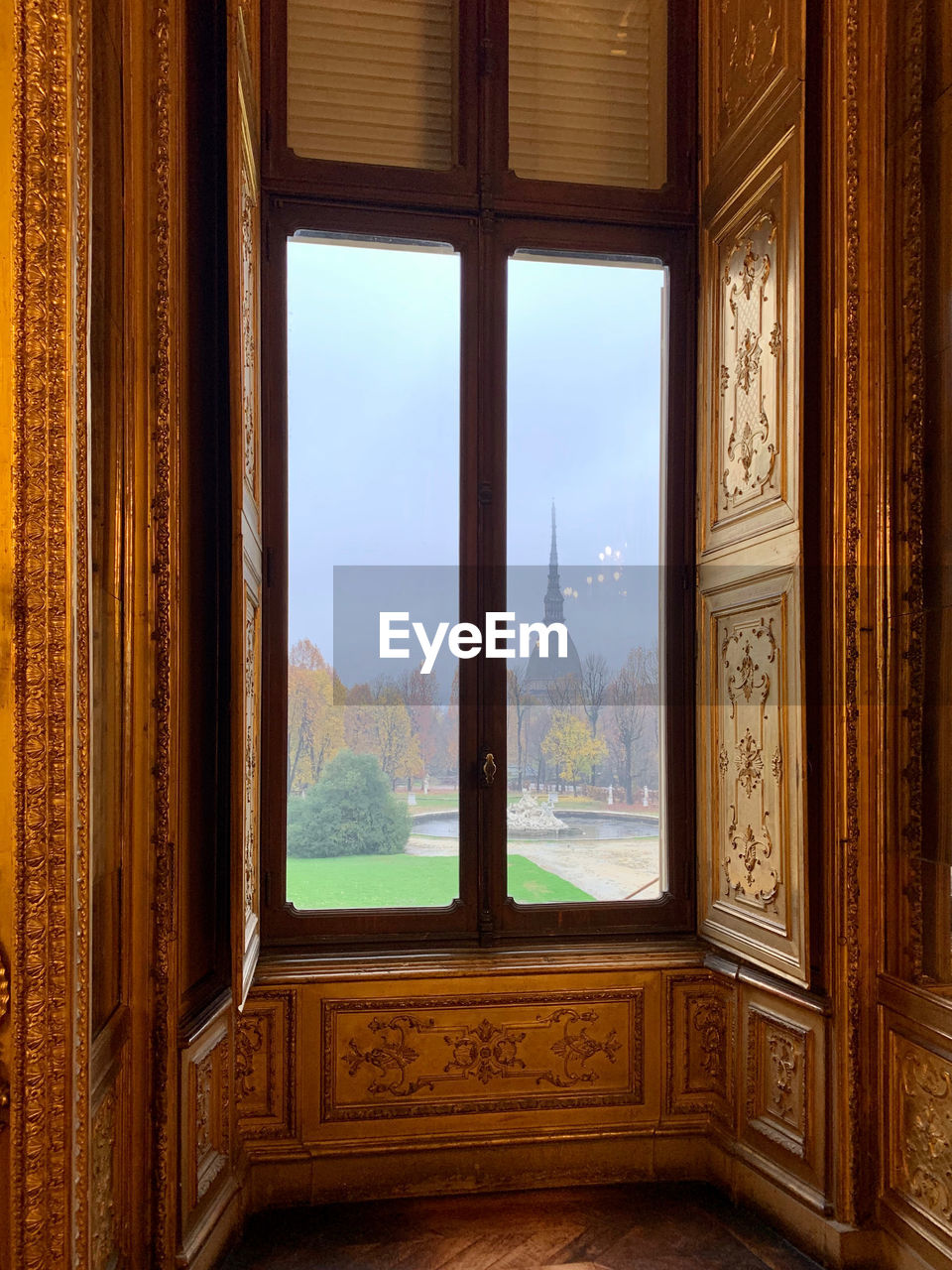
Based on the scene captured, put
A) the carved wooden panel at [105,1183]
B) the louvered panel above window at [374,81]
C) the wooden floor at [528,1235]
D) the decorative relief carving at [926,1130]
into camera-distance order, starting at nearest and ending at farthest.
Result: the carved wooden panel at [105,1183] < the decorative relief carving at [926,1130] < the wooden floor at [528,1235] < the louvered panel above window at [374,81]

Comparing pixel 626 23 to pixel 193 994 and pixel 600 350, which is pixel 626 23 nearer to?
pixel 600 350

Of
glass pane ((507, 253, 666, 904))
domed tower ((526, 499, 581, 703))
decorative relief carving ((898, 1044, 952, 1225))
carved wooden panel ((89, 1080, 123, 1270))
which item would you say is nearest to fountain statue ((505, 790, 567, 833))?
glass pane ((507, 253, 666, 904))

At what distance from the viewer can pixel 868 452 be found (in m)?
2.14

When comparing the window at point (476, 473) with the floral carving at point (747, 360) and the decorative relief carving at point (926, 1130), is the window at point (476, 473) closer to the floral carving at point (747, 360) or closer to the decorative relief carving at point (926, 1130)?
the floral carving at point (747, 360)

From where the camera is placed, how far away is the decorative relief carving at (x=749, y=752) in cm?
233

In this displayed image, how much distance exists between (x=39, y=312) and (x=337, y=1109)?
2.03 metres

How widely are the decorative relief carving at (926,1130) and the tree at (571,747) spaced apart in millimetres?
1046

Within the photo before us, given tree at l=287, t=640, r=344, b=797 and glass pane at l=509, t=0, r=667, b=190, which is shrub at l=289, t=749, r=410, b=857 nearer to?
tree at l=287, t=640, r=344, b=797

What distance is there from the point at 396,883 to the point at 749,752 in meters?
1.03

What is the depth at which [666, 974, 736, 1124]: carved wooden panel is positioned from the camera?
257 cm

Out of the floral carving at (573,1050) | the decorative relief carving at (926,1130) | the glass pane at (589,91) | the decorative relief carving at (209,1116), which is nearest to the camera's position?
the decorative relief carving at (926,1130)

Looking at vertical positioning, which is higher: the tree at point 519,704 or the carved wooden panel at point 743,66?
the carved wooden panel at point 743,66

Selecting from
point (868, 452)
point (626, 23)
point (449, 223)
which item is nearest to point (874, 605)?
point (868, 452)

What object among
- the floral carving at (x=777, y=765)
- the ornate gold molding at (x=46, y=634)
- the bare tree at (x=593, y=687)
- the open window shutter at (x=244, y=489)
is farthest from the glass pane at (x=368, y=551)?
the ornate gold molding at (x=46, y=634)
